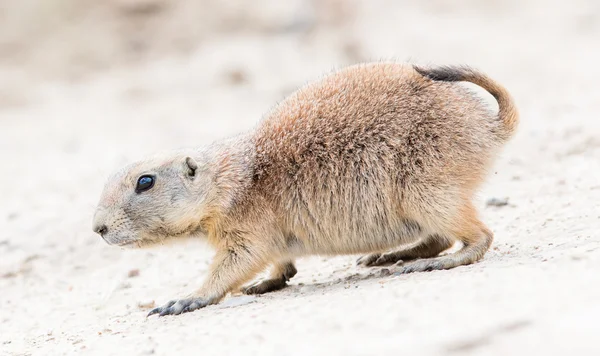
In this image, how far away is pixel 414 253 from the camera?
6.12m

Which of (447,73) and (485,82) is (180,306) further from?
(485,82)

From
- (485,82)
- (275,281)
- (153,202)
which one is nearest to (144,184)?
(153,202)

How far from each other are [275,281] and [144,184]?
115 centimetres

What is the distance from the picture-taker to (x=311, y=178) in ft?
18.4

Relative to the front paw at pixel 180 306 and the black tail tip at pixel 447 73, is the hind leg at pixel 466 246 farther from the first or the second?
the front paw at pixel 180 306

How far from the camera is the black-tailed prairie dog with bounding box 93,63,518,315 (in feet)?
17.7

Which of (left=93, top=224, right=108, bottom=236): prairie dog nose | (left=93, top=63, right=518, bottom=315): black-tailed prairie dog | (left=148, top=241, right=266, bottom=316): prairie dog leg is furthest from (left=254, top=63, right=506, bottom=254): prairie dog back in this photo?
(left=93, top=224, right=108, bottom=236): prairie dog nose

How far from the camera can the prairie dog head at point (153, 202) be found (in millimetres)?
5500

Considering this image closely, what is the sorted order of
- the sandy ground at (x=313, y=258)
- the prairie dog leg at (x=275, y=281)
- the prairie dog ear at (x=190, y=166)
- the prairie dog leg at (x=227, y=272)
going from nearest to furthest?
the sandy ground at (x=313, y=258)
the prairie dog leg at (x=227, y=272)
the prairie dog ear at (x=190, y=166)
the prairie dog leg at (x=275, y=281)

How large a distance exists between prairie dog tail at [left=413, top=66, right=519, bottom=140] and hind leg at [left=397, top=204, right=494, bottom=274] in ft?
2.05

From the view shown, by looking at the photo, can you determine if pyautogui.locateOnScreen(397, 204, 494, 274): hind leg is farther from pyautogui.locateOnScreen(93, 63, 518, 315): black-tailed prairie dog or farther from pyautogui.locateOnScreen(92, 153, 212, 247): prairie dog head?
pyautogui.locateOnScreen(92, 153, 212, 247): prairie dog head

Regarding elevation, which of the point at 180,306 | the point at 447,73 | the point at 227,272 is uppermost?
the point at 447,73

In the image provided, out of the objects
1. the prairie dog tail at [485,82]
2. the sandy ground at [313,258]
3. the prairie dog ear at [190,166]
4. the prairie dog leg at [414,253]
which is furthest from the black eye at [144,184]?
the prairie dog tail at [485,82]

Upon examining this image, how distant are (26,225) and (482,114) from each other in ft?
15.2
